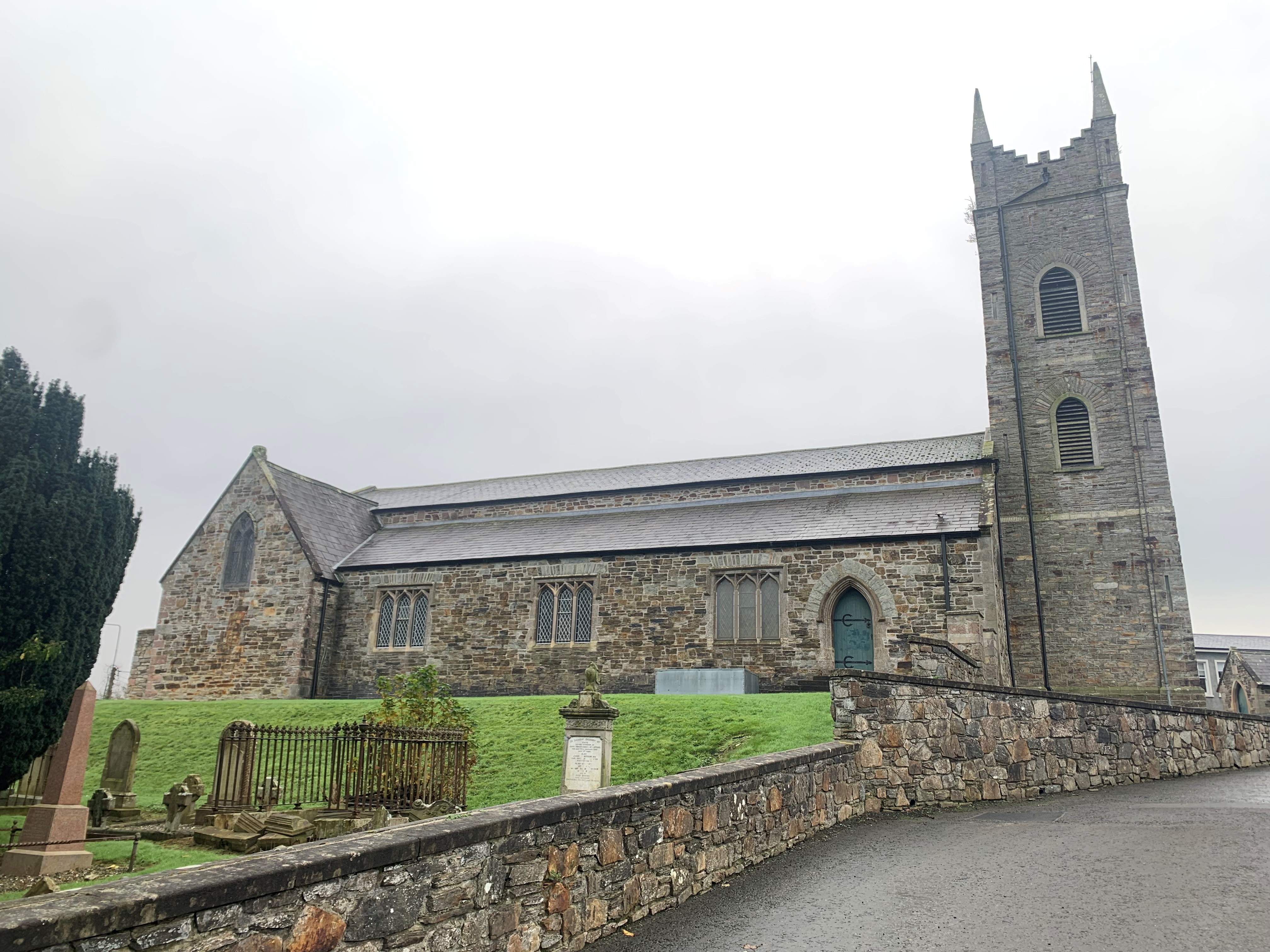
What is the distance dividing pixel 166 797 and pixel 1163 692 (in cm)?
2332

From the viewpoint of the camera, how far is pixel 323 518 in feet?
101

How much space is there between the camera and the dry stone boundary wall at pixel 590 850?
3689mm

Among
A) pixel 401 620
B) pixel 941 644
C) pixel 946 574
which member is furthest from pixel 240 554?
Result: pixel 941 644

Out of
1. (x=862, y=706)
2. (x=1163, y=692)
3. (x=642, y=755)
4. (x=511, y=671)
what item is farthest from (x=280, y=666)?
(x=1163, y=692)

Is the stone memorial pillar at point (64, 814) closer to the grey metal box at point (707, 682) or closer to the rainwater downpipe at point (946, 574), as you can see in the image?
the grey metal box at point (707, 682)

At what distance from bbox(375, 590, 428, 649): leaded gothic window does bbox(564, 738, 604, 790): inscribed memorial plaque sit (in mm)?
15775

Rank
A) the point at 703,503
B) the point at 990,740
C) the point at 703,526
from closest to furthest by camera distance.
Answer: the point at 990,740 < the point at 703,526 < the point at 703,503

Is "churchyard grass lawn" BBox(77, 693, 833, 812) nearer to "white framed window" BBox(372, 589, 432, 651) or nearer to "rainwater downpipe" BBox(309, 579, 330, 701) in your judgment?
"rainwater downpipe" BBox(309, 579, 330, 701)

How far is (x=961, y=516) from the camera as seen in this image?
74.4 ft

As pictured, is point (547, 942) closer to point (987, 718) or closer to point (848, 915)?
point (848, 915)

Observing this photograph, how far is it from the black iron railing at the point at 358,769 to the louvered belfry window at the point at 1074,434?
68.0 feet

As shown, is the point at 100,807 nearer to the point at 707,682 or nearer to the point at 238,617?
the point at 707,682

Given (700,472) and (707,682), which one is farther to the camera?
(700,472)

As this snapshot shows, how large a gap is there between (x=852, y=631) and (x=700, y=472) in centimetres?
1010
